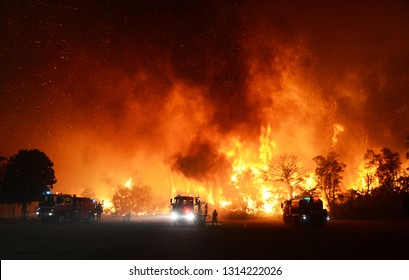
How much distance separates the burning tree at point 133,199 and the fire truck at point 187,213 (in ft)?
204

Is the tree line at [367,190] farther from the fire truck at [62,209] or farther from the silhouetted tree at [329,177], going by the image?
the fire truck at [62,209]

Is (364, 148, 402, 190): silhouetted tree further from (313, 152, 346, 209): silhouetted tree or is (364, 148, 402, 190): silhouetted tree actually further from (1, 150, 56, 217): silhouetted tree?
(1, 150, 56, 217): silhouetted tree

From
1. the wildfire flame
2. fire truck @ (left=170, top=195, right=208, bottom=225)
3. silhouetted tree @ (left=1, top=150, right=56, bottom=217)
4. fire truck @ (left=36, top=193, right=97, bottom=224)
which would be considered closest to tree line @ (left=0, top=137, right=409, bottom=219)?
silhouetted tree @ (left=1, top=150, right=56, bottom=217)

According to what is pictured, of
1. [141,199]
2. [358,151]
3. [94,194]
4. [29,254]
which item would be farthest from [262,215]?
[94,194]

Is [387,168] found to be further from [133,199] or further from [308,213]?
[133,199]

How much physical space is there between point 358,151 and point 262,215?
106 feet

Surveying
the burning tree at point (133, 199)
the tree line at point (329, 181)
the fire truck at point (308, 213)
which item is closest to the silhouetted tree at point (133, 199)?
the burning tree at point (133, 199)

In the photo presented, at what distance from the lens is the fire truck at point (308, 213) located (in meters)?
35.9

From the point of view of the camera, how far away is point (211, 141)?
82.2 m

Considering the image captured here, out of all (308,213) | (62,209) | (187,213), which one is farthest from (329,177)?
(62,209)

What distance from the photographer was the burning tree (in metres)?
98.6

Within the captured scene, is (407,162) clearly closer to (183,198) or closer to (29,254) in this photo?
(183,198)

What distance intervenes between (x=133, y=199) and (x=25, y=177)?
35409 millimetres

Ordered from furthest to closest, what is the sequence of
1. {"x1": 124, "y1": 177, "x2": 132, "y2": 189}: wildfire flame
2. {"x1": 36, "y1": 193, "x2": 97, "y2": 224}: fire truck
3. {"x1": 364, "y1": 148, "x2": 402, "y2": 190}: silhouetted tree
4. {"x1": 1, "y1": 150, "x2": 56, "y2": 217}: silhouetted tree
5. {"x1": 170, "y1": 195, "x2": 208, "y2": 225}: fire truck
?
{"x1": 124, "y1": 177, "x2": 132, "y2": 189}: wildfire flame, {"x1": 1, "y1": 150, "x2": 56, "y2": 217}: silhouetted tree, {"x1": 364, "y1": 148, "x2": 402, "y2": 190}: silhouetted tree, {"x1": 36, "y1": 193, "x2": 97, "y2": 224}: fire truck, {"x1": 170, "y1": 195, "x2": 208, "y2": 225}: fire truck
